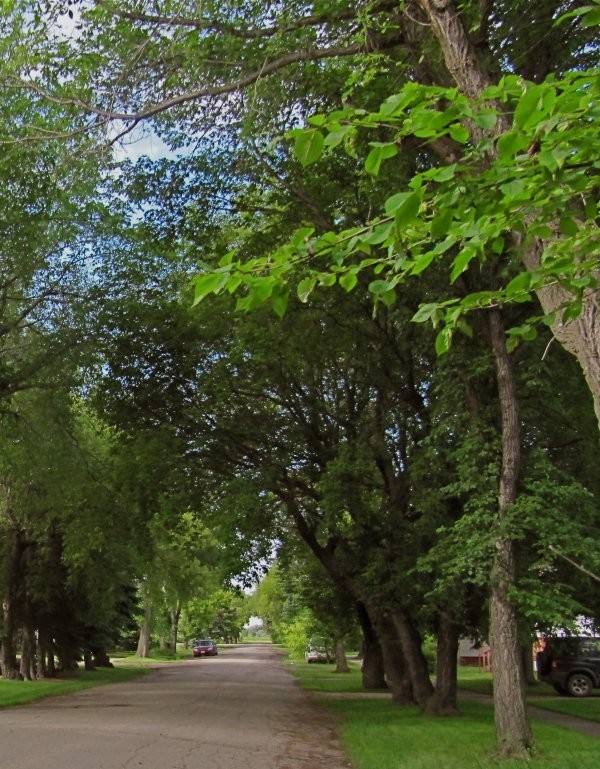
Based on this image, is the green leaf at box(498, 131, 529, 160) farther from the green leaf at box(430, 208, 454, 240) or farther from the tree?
the tree

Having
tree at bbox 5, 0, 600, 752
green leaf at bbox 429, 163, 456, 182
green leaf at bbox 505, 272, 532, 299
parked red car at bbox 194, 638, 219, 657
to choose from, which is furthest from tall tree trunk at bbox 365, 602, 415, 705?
parked red car at bbox 194, 638, 219, 657

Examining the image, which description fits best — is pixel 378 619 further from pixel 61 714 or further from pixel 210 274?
pixel 210 274

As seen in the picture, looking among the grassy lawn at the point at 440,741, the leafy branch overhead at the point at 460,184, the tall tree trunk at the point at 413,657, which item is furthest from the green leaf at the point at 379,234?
the tall tree trunk at the point at 413,657

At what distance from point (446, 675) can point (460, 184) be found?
49.3 feet

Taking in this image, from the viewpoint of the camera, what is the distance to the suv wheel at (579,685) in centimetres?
2328

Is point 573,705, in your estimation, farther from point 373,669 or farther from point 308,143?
point 308,143

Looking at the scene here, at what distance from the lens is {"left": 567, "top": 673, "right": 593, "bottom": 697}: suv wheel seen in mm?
23281

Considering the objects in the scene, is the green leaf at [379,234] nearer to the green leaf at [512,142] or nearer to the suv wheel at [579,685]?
the green leaf at [512,142]

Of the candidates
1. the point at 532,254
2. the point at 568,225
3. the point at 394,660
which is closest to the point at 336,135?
the point at 568,225

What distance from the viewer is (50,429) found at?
20609 mm

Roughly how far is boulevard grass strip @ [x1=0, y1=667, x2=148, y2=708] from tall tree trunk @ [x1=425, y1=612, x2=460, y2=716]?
11.0 meters

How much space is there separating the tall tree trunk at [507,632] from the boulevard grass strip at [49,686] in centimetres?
1370

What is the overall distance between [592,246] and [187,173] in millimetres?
11633

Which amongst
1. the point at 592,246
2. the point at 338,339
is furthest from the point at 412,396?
the point at 592,246
